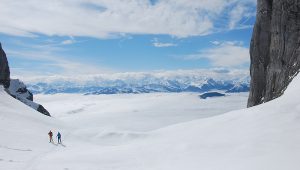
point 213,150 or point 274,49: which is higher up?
point 274,49

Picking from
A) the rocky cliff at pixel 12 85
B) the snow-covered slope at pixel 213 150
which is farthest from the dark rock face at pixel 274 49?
the rocky cliff at pixel 12 85

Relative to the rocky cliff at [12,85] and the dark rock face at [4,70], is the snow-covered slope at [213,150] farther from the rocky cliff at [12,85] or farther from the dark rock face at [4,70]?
the dark rock face at [4,70]

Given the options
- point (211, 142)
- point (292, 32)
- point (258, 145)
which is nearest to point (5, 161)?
point (211, 142)

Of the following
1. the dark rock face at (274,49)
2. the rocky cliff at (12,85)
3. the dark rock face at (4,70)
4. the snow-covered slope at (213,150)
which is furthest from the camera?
the rocky cliff at (12,85)

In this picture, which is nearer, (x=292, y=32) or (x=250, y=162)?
(x=250, y=162)

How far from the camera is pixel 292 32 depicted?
158ft

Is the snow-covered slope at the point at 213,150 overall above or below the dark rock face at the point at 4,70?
below

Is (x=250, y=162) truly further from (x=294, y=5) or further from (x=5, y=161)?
(x=294, y=5)

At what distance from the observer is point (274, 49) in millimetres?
53031

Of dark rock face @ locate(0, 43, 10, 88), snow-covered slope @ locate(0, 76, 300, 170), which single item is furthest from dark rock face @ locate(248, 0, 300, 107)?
dark rock face @ locate(0, 43, 10, 88)

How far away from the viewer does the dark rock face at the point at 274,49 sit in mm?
47625

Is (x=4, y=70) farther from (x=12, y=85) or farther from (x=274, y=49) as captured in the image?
(x=274, y=49)

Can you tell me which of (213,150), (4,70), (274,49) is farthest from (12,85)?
(213,150)

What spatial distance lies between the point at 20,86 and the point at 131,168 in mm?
104355
